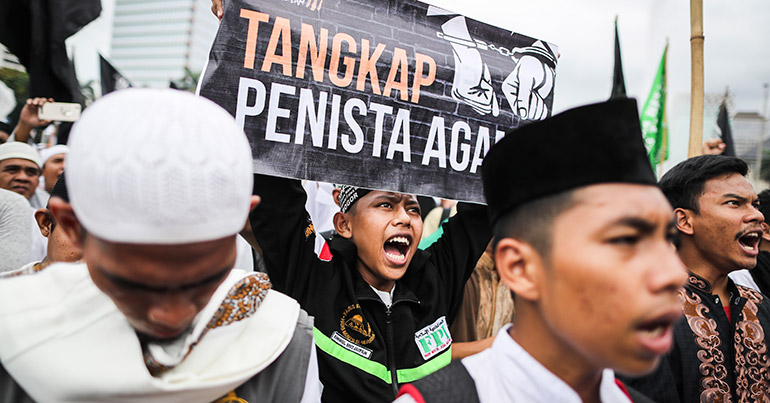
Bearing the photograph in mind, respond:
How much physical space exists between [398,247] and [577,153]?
166 centimetres

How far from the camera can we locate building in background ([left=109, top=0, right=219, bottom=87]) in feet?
488

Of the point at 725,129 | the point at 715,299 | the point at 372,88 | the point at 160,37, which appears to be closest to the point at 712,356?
the point at 715,299

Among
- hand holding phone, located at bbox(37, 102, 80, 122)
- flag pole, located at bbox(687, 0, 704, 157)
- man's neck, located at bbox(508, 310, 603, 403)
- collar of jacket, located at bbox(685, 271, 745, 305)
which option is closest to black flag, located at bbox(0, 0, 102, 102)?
hand holding phone, located at bbox(37, 102, 80, 122)

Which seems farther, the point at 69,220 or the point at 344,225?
the point at 344,225

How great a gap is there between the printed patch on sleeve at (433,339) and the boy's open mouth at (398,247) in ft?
1.25

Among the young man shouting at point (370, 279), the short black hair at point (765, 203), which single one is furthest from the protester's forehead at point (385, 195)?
the short black hair at point (765, 203)

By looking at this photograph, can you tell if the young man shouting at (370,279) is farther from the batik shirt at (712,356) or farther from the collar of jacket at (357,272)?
the batik shirt at (712,356)

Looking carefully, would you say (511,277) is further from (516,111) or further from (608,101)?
(516,111)

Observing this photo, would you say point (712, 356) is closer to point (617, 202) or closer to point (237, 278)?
point (617, 202)

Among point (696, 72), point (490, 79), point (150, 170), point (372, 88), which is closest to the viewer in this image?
point (150, 170)

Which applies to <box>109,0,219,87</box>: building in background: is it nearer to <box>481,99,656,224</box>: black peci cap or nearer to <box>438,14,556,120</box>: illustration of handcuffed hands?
<box>438,14,556,120</box>: illustration of handcuffed hands

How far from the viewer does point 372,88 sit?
103 inches

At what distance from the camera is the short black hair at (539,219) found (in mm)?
1343

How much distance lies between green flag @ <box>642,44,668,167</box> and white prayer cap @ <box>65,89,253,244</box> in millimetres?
6822
